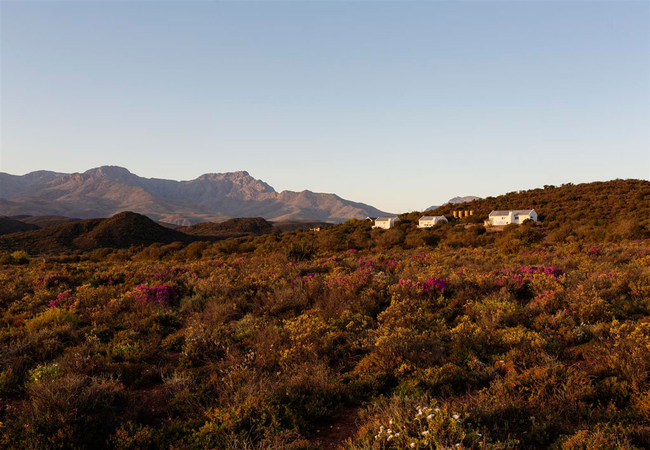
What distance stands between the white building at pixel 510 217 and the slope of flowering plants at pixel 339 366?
153ft

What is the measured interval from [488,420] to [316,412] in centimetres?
224

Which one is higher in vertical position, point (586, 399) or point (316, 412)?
point (586, 399)

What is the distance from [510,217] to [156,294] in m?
55.4

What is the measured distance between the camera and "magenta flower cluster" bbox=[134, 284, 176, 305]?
9.72m

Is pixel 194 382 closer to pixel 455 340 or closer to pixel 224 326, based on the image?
pixel 224 326

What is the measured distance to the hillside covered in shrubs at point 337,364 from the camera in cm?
393

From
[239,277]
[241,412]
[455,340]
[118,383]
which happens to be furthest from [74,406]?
[239,277]

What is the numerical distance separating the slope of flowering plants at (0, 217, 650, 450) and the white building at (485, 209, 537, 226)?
153ft

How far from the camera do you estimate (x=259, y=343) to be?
6516 millimetres

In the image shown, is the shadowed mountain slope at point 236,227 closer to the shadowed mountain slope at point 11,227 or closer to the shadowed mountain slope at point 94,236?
the shadowed mountain slope at point 94,236

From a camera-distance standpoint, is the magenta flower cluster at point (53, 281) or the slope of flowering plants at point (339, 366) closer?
the slope of flowering plants at point (339, 366)

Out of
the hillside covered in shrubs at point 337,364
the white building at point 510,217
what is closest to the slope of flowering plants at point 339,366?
the hillside covered in shrubs at point 337,364

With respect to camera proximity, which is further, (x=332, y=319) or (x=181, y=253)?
(x=181, y=253)

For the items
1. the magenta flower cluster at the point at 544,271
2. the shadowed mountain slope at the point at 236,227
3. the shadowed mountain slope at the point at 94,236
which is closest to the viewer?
the magenta flower cluster at the point at 544,271
